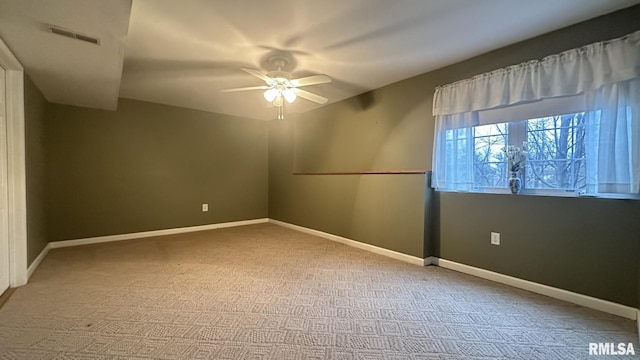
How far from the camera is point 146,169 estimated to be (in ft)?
14.0

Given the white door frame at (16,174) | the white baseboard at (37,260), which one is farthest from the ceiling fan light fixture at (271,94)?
the white baseboard at (37,260)

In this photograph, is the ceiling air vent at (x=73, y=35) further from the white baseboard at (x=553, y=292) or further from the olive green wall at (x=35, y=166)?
the white baseboard at (x=553, y=292)

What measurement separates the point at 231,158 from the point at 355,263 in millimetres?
3245

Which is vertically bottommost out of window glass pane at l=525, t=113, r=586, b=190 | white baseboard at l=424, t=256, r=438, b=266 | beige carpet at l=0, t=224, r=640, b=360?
beige carpet at l=0, t=224, r=640, b=360

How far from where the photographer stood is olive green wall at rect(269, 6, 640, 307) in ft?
6.64

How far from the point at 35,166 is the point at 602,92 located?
5268 millimetres

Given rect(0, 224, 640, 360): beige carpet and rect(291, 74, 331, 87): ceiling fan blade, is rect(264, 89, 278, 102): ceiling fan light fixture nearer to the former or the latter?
rect(291, 74, 331, 87): ceiling fan blade

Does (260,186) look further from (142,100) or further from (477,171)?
(477,171)

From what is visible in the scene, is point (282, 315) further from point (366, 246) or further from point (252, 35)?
point (252, 35)

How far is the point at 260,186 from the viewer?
5523mm

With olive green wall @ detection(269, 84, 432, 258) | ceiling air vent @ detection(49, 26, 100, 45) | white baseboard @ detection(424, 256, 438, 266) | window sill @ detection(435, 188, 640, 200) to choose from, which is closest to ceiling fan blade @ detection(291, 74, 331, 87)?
olive green wall @ detection(269, 84, 432, 258)

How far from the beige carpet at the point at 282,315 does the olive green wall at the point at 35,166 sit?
1.29ft

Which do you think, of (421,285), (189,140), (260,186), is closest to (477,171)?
(421,285)

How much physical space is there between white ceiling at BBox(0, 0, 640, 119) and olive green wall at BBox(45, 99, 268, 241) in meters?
0.75
